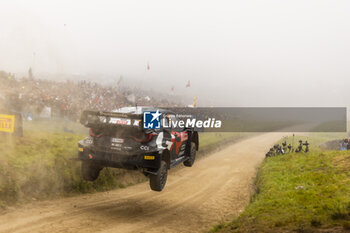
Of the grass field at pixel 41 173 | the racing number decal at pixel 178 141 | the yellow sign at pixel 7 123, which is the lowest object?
the grass field at pixel 41 173

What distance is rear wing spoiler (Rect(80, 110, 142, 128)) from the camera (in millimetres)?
6713

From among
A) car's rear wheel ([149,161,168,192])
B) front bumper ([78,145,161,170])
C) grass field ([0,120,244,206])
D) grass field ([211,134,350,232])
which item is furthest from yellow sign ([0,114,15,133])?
grass field ([211,134,350,232])

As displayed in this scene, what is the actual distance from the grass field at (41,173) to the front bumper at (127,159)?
4.59 ft

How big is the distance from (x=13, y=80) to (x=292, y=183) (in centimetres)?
1815

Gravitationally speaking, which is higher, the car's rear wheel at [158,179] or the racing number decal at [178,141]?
the racing number decal at [178,141]

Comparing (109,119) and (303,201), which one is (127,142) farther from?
(303,201)

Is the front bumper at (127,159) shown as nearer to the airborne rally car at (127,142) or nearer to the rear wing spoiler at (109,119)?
the airborne rally car at (127,142)

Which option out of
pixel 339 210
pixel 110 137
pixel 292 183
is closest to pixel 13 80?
pixel 110 137

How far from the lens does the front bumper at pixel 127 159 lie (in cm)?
698

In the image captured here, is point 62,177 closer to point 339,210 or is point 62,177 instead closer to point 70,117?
point 339,210

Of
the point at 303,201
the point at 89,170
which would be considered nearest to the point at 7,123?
the point at 89,170

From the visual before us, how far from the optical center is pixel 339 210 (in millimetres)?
5824

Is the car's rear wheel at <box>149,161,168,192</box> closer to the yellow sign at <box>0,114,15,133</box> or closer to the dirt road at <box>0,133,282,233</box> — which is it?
the dirt road at <box>0,133,282,233</box>

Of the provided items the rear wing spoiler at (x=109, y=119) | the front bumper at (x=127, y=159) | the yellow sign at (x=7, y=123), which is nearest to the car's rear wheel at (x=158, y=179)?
the front bumper at (x=127, y=159)
